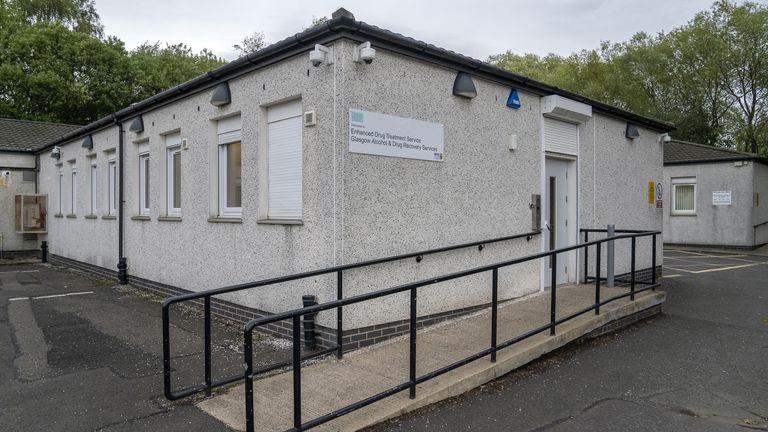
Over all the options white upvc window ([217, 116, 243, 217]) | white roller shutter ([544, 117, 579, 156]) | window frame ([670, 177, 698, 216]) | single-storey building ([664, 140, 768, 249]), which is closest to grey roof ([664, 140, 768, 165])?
single-storey building ([664, 140, 768, 249])

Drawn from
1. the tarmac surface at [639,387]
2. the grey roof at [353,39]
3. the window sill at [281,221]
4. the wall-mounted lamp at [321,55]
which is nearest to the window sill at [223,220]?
the window sill at [281,221]

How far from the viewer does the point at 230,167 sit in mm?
7461

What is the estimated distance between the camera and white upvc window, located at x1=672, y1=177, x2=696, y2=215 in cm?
1930

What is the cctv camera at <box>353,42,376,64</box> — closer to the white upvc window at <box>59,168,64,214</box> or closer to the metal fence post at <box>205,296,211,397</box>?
the metal fence post at <box>205,296,211,397</box>

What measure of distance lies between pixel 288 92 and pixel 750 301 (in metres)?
8.20

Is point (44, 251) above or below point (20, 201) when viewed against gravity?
below

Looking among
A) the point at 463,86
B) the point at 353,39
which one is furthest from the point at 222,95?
the point at 463,86

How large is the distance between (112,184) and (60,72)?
1957cm

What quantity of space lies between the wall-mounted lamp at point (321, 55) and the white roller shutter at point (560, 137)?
155 inches

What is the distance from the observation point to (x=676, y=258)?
1599cm

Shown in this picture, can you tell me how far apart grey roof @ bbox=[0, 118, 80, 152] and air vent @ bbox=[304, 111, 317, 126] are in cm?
1338

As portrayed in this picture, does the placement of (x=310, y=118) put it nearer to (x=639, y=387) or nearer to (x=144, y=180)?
(x=639, y=387)

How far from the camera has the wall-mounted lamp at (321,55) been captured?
530 centimetres

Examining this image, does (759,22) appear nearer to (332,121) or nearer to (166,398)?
(332,121)
